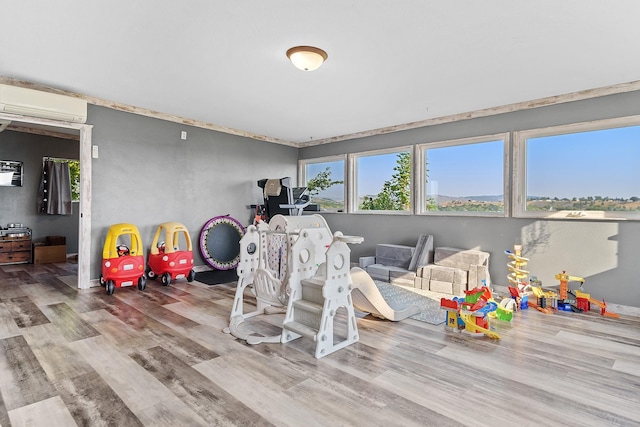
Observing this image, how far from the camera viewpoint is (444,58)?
3219 mm

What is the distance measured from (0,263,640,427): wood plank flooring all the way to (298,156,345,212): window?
3.75m

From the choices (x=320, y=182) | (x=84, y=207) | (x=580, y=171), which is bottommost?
(x=84, y=207)

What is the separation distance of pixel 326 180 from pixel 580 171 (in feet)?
14.0

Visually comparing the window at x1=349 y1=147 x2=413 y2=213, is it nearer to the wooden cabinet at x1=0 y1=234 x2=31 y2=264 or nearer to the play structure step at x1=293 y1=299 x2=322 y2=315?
the play structure step at x1=293 y1=299 x2=322 y2=315

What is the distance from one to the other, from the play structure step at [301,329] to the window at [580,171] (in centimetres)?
346

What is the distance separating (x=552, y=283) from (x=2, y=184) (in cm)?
920

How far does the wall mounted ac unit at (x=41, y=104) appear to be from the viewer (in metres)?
3.78

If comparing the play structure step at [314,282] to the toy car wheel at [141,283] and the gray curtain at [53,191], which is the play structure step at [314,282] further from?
the gray curtain at [53,191]

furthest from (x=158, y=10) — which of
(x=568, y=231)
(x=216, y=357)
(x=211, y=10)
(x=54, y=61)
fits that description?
(x=568, y=231)

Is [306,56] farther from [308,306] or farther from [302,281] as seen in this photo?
[308,306]

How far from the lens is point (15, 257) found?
6.31 metres

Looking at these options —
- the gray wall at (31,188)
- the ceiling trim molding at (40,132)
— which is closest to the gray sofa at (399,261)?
the gray wall at (31,188)

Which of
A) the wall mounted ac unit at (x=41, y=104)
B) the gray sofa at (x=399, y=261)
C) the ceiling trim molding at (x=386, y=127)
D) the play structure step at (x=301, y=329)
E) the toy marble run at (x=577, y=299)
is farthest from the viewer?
the gray sofa at (x=399, y=261)

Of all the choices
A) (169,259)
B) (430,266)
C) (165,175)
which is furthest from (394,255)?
(165,175)
